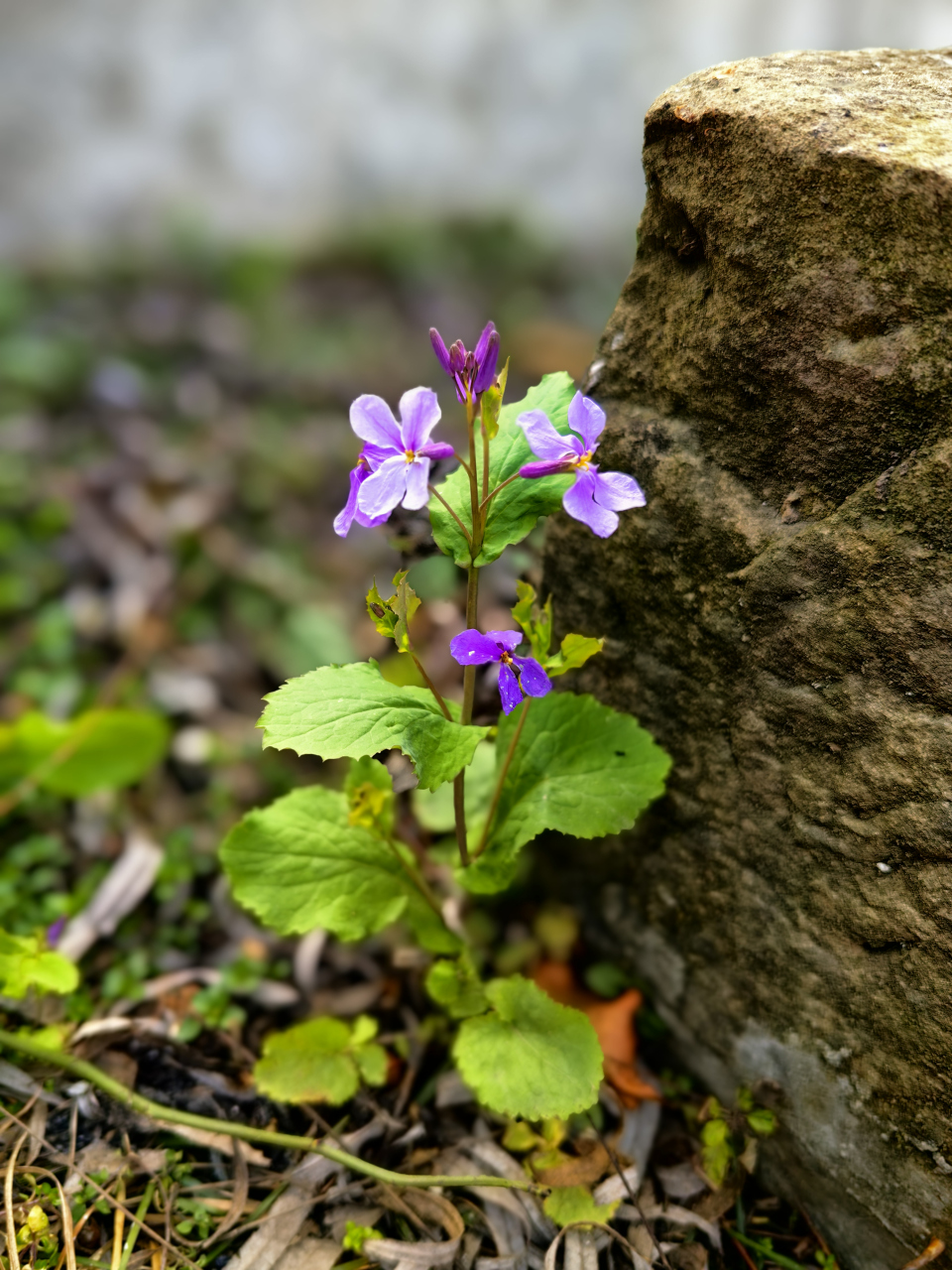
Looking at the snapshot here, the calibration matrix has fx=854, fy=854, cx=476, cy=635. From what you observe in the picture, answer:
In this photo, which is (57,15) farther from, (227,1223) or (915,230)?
(227,1223)

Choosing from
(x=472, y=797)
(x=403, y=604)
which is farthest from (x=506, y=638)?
(x=472, y=797)

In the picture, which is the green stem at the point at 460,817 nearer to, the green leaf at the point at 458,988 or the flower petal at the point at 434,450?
the green leaf at the point at 458,988

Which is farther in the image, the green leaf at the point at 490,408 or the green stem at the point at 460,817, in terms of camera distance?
the green stem at the point at 460,817

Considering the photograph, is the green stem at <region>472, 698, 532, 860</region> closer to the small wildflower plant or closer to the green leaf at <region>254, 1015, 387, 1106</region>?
the small wildflower plant

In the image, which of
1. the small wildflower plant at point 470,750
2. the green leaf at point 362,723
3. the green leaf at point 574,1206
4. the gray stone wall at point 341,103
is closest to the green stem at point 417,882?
the small wildflower plant at point 470,750

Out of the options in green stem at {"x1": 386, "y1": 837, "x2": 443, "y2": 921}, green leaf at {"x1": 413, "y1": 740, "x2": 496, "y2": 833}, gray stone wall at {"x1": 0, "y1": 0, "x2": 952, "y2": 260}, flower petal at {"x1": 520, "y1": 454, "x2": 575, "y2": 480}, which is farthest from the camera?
gray stone wall at {"x1": 0, "y1": 0, "x2": 952, "y2": 260}

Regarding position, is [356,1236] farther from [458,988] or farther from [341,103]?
[341,103]

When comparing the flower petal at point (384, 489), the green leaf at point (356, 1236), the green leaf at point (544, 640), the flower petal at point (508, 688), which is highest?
the flower petal at point (384, 489)

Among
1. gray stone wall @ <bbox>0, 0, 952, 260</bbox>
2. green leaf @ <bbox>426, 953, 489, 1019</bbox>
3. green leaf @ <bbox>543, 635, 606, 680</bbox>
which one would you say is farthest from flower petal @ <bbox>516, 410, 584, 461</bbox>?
gray stone wall @ <bbox>0, 0, 952, 260</bbox>
